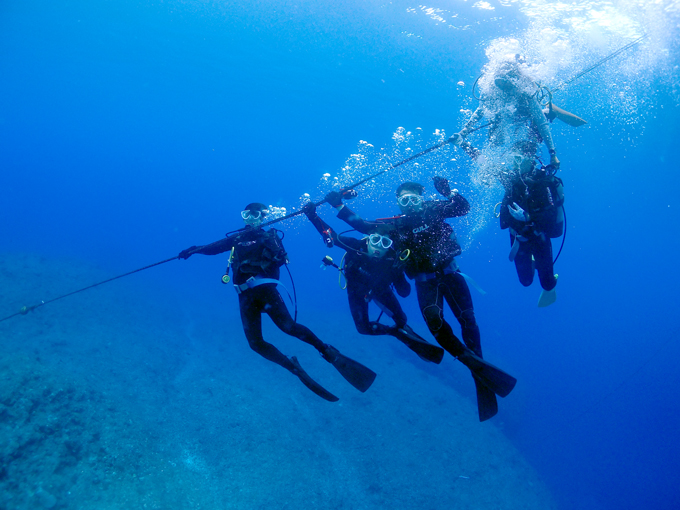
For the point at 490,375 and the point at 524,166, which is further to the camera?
the point at 524,166

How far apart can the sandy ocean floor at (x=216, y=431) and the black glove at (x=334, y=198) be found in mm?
8465

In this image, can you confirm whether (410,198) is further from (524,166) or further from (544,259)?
(544,259)

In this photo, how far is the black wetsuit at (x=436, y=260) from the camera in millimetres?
4801

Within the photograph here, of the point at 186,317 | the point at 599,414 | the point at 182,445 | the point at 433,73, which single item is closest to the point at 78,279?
the point at 186,317

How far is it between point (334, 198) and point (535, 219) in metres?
3.32

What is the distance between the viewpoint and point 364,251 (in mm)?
5301

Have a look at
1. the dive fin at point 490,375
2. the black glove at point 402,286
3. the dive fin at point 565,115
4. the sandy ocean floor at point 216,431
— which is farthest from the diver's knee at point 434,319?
the sandy ocean floor at point 216,431

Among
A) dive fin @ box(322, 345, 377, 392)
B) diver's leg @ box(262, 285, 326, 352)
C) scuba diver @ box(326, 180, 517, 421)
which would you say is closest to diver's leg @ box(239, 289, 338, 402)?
diver's leg @ box(262, 285, 326, 352)

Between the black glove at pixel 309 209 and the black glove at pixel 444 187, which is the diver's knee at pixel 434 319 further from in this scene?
the black glove at pixel 309 209

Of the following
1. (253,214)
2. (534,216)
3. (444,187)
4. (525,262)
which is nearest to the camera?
(534,216)

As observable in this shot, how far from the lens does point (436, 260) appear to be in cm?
490

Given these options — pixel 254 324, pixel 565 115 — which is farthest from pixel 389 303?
pixel 565 115

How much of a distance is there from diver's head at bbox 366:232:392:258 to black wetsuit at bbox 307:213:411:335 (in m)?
0.23

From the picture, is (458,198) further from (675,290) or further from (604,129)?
(675,290)
